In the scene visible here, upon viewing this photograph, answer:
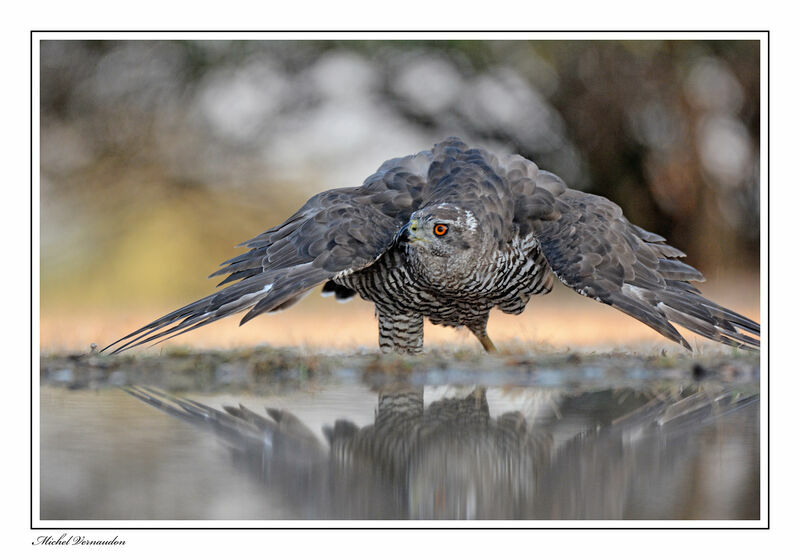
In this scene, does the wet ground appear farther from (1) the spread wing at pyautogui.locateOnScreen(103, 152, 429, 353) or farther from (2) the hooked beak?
(2) the hooked beak

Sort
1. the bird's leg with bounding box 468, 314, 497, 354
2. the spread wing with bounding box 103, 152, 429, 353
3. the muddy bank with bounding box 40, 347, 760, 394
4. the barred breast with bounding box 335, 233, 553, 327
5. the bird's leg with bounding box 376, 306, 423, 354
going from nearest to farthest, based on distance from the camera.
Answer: the spread wing with bounding box 103, 152, 429, 353, the muddy bank with bounding box 40, 347, 760, 394, the barred breast with bounding box 335, 233, 553, 327, the bird's leg with bounding box 376, 306, 423, 354, the bird's leg with bounding box 468, 314, 497, 354

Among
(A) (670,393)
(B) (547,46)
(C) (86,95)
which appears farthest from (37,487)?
(B) (547,46)

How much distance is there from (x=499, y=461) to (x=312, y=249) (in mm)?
2346

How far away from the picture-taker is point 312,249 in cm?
544

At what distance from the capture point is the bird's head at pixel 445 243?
543 centimetres

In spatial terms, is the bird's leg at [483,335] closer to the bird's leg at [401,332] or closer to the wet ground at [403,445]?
the bird's leg at [401,332]

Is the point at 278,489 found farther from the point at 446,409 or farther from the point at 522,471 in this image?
the point at 446,409

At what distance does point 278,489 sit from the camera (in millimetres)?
3266

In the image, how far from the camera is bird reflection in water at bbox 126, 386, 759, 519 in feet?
10.7

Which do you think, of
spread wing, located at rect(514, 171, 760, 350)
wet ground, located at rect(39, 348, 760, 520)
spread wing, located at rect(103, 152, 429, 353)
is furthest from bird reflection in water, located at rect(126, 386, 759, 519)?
spread wing, located at rect(514, 171, 760, 350)

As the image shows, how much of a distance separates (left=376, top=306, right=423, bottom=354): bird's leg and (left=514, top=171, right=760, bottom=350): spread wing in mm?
1149

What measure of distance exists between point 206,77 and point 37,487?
8.76m

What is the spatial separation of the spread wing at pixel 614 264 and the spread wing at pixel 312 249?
91cm

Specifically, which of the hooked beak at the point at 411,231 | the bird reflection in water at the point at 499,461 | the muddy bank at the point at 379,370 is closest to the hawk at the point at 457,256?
the hooked beak at the point at 411,231
